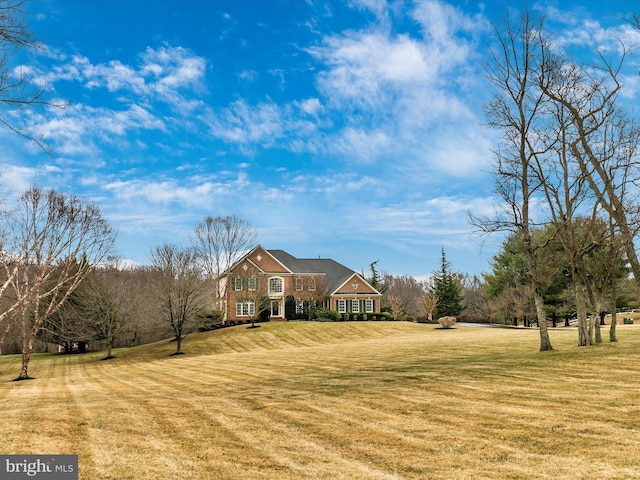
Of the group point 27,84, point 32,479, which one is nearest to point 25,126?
point 27,84

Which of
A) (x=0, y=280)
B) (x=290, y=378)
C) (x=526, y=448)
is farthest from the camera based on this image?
(x=0, y=280)

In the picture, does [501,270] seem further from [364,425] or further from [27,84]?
[27,84]

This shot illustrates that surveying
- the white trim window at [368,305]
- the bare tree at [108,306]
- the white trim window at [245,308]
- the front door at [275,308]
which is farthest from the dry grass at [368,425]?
the white trim window at [368,305]

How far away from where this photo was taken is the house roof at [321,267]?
194 feet

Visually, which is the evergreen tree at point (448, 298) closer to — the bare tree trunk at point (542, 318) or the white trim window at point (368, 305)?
the white trim window at point (368, 305)

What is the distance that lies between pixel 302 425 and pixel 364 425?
1244mm

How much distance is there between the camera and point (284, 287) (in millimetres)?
56969

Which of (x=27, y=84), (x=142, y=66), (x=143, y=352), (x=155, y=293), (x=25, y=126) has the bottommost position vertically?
(x=143, y=352)

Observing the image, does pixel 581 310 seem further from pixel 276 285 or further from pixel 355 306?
pixel 276 285

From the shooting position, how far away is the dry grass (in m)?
7.12

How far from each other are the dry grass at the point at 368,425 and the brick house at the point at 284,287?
3668 centimetres

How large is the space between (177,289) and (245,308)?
52.4 feet

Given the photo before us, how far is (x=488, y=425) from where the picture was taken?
9273 millimetres

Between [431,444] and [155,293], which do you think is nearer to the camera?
[431,444]
